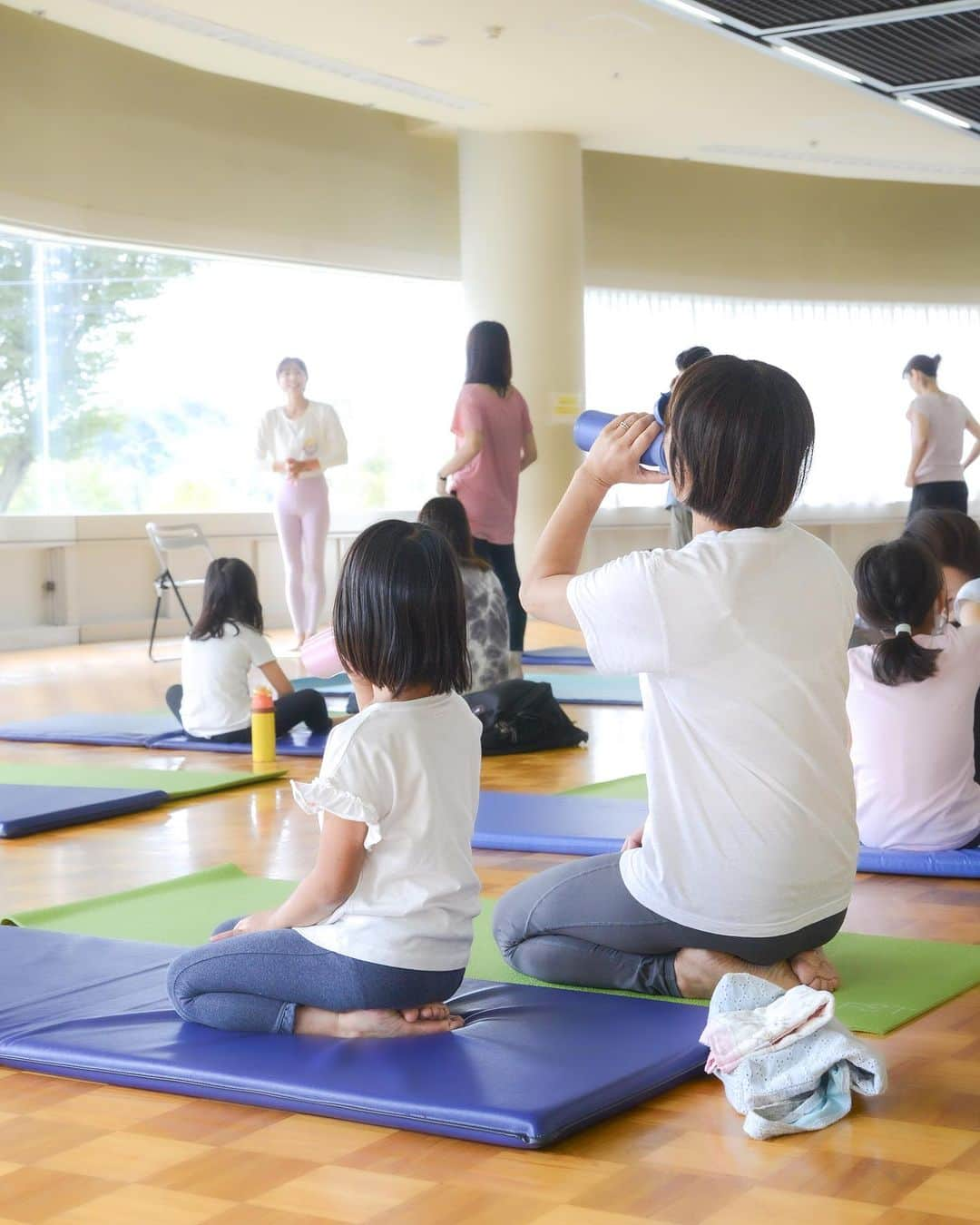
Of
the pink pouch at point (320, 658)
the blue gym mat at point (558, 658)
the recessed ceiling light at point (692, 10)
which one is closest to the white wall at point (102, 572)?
the blue gym mat at point (558, 658)

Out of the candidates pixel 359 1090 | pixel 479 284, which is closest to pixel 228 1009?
pixel 359 1090

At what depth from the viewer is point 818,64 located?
6.14m

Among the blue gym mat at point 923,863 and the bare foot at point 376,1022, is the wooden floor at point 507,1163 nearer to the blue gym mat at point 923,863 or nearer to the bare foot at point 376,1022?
the bare foot at point 376,1022

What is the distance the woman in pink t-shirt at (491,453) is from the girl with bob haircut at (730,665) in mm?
4019

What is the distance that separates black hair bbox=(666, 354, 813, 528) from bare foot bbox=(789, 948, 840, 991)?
651 mm

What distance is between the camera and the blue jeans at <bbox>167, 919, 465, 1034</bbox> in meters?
2.25

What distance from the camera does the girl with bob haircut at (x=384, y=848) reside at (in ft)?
7.27

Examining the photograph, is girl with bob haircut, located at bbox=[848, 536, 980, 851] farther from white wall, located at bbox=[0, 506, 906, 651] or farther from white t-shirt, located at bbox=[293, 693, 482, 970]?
white wall, located at bbox=[0, 506, 906, 651]

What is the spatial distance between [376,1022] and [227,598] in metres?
2.93

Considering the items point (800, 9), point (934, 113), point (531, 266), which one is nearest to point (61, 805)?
point (800, 9)

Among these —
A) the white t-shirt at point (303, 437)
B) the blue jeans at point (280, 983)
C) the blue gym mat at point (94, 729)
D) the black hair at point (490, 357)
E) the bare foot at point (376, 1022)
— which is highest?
the black hair at point (490, 357)

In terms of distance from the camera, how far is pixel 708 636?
87.2 inches

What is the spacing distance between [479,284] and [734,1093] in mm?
8472

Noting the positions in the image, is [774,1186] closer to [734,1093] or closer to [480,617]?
[734,1093]
